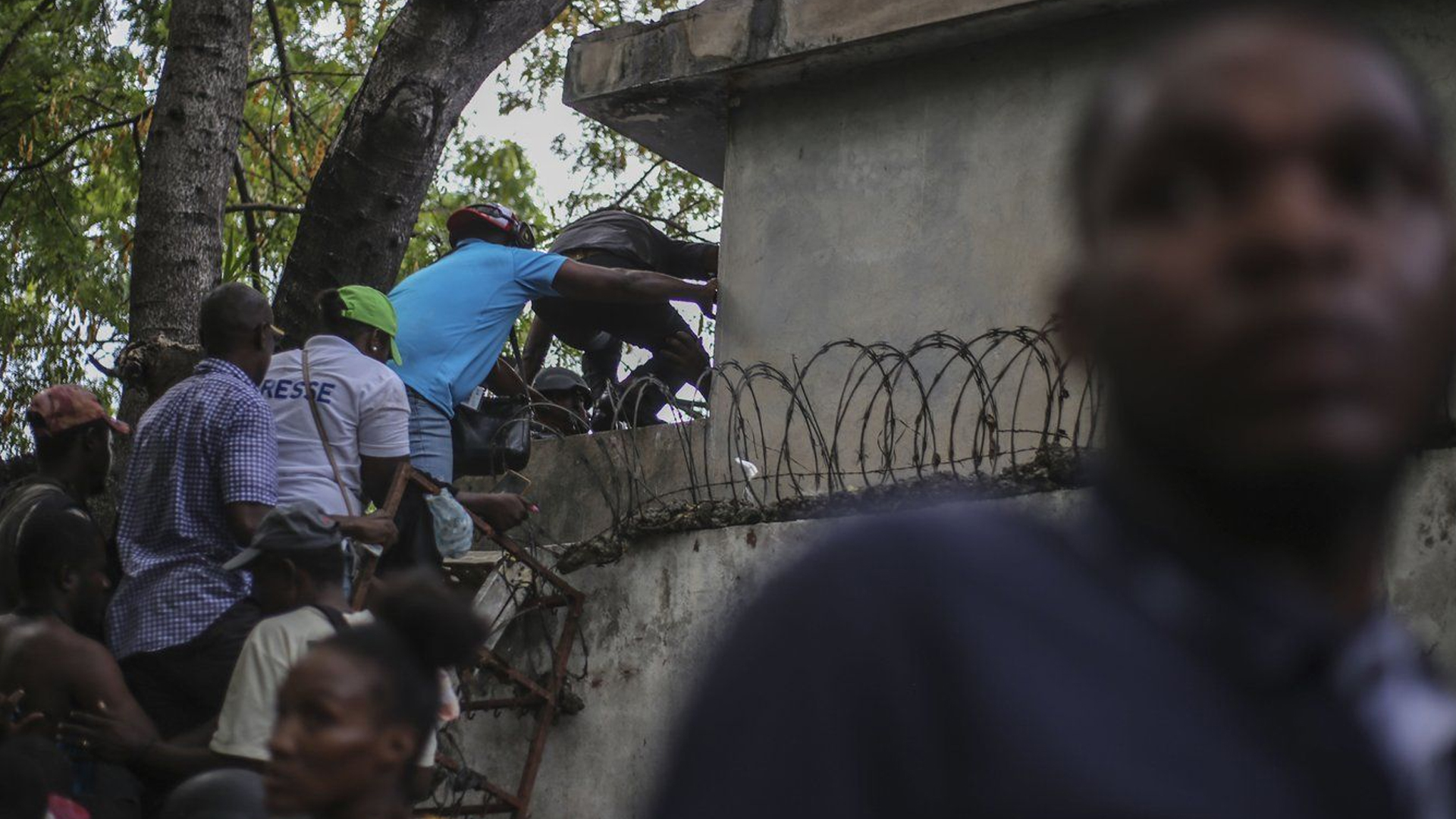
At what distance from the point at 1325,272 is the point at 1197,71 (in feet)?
0.43

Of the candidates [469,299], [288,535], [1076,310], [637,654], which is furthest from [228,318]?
[1076,310]

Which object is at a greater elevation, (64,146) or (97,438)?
(64,146)

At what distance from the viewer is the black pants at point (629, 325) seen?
752 cm

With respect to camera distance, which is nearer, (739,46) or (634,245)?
(739,46)

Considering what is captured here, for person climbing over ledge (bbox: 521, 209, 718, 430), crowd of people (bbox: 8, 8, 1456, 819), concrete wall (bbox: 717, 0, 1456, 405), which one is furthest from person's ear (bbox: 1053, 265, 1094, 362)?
person climbing over ledge (bbox: 521, 209, 718, 430)

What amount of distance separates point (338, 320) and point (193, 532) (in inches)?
45.9

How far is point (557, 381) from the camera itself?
319 inches

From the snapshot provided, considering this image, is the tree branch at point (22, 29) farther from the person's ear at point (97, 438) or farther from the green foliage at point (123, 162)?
the person's ear at point (97, 438)

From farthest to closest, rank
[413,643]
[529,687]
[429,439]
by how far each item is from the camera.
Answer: [429,439]
[529,687]
[413,643]

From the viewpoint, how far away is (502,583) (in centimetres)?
635

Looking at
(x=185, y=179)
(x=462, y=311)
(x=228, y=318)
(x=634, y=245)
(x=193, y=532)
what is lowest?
(x=193, y=532)

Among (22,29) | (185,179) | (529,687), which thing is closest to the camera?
(529,687)

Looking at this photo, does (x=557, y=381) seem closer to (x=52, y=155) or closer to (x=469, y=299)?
(x=469, y=299)

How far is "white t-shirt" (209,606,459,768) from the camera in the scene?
396 cm
